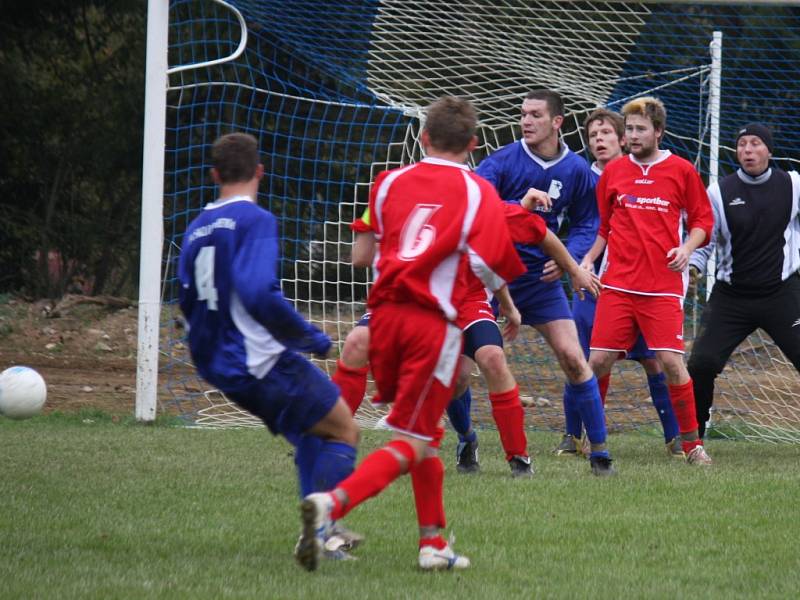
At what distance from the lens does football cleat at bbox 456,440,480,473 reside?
7.03m

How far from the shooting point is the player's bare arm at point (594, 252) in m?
7.14

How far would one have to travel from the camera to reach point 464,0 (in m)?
11.8

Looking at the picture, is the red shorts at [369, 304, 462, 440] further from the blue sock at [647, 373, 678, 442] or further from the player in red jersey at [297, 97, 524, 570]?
the blue sock at [647, 373, 678, 442]

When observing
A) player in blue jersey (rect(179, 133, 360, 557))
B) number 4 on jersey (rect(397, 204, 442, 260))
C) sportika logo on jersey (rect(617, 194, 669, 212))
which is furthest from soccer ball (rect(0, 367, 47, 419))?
sportika logo on jersey (rect(617, 194, 669, 212))

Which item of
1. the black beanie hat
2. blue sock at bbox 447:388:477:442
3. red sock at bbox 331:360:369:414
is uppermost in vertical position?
the black beanie hat

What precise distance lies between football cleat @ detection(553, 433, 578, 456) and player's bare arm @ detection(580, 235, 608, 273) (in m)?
1.24

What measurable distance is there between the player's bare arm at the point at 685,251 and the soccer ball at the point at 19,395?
3.50 m

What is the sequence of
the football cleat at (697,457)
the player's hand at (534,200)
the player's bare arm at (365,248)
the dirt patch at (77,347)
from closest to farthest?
1. the player's bare arm at (365,248)
2. the player's hand at (534,200)
3. the football cleat at (697,457)
4. the dirt patch at (77,347)

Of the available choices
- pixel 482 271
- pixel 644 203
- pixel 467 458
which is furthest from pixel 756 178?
pixel 482 271

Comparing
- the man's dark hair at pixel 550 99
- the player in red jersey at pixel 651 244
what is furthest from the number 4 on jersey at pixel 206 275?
the player in red jersey at pixel 651 244

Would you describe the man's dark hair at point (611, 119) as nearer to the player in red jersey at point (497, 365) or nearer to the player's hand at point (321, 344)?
the player in red jersey at point (497, 365)

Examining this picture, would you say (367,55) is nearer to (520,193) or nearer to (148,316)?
(148,316)

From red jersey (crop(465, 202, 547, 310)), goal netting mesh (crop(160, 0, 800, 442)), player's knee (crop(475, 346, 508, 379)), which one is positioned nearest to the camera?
red jersey (crop(465, 202, 547, 310))

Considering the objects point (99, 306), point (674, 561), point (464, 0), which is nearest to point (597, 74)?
point (464, 0)
